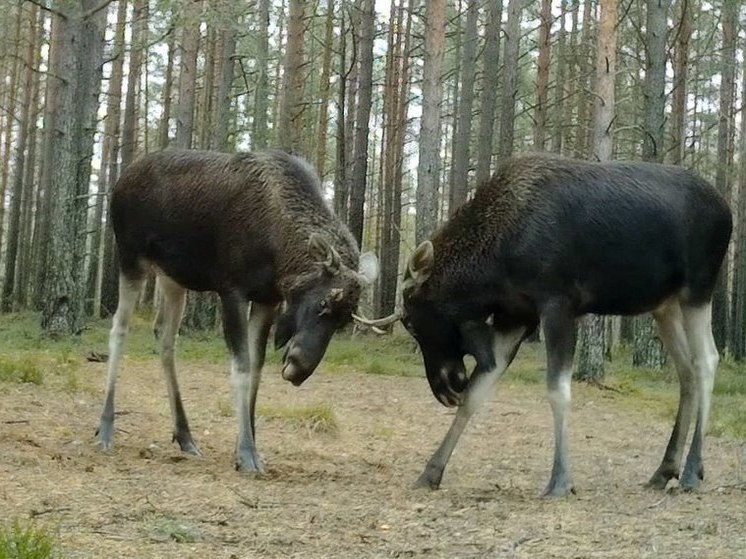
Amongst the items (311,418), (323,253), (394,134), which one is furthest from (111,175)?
(323,253)

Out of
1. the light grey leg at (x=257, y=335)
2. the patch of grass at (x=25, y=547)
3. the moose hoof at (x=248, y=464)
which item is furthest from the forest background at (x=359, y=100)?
the patch of grass at (x=25, y=547)

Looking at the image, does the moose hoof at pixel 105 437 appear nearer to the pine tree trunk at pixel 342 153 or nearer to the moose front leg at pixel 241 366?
the moose front leg at pixel 241 366

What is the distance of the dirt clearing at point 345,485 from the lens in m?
4.76

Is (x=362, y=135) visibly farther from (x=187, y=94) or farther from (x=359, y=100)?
(x=187, y=94)

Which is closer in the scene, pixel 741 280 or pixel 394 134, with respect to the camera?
pixel 741 280

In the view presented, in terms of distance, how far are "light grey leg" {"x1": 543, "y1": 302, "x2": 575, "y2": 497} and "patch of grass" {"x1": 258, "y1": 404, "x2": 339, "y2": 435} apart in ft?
11.0

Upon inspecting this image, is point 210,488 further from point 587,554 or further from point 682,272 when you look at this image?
point 682,272

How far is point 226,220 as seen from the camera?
25.0ft

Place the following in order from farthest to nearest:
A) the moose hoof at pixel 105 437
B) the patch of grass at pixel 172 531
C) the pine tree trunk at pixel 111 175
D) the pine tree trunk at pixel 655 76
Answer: the pine tree trunk at pixel 111 175, the pine tree trunk at pixel 655 76, the moose hoof at pixel 105 437, the patch of grass at pixel 172 531

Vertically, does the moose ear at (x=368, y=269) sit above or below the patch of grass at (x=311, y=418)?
above

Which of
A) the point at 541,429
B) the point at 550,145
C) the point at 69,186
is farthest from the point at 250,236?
the point at 550,145

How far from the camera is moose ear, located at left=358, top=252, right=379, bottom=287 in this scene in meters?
7.13

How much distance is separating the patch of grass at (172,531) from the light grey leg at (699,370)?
381 cm

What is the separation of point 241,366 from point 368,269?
119 centimetres
